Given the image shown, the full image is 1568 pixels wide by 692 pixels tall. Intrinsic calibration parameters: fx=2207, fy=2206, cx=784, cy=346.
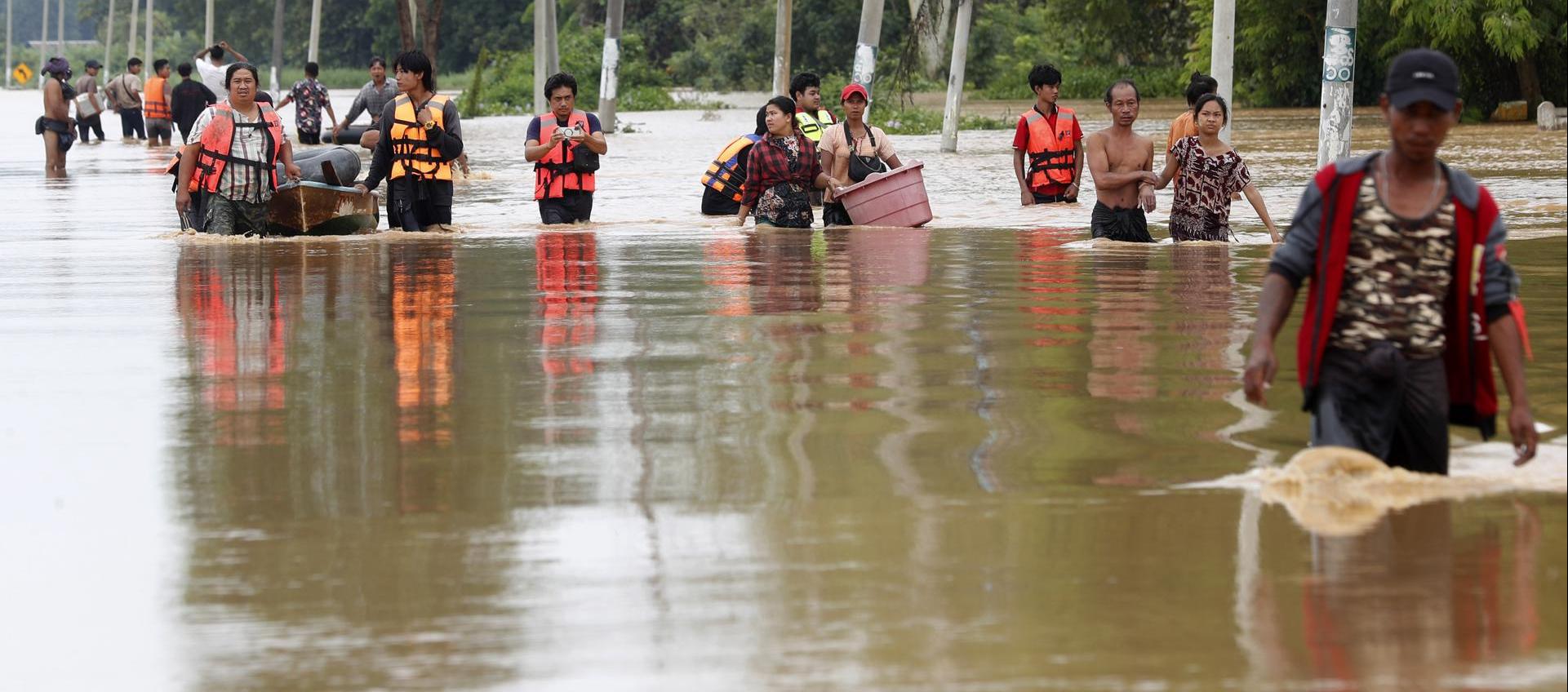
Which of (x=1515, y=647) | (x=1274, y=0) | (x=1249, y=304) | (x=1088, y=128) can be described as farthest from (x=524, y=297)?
(x=1274, y=0)

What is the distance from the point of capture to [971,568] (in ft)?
18.2

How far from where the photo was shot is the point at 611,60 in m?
39.4

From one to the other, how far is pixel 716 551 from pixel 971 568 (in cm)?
70

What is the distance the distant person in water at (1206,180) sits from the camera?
42.8ft

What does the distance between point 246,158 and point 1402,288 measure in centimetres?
1152

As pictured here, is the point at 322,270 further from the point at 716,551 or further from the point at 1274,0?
the point at 1274,0

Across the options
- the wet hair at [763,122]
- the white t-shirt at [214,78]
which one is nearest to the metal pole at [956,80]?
the white t-shirt at [214,78]

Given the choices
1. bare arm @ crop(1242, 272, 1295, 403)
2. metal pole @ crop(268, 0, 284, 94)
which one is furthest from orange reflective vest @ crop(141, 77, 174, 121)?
bare arm @ crop(1242, 272, 1295, 403)

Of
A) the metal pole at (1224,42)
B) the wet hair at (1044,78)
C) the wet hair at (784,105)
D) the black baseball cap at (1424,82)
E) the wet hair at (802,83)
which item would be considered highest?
the metal pole at (1224,42)

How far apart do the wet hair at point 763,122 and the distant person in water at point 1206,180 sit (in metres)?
3.37

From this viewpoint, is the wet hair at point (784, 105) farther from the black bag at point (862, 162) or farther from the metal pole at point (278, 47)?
the metal pole at point (278, 47)

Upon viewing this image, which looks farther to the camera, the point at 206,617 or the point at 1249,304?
the point at 1249,304

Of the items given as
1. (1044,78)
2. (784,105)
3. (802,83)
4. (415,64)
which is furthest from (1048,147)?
(415,64)

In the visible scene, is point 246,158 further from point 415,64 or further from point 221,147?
point 415,64
